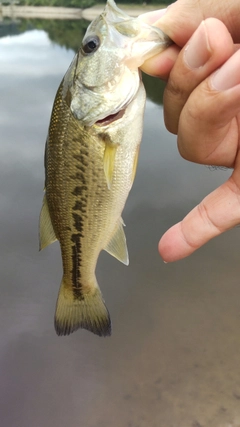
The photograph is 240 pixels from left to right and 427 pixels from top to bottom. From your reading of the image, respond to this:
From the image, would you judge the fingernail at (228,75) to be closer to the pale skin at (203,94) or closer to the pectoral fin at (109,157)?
the pale skin at (203,94)

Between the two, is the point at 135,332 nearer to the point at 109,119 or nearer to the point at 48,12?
the point at 109,119

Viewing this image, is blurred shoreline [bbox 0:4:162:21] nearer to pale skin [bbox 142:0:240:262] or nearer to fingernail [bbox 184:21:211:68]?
pale skin [bbox 142:0:240:262]

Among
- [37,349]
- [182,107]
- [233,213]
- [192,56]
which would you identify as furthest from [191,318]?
[192,56]

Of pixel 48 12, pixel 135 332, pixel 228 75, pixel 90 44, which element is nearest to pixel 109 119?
pixel 90 44

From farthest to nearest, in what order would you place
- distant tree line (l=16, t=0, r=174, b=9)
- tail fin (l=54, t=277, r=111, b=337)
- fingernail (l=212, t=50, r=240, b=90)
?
Answer: distant tree line (l=16, t=0, r=174, b=9) → tail fin (l=54, t=277, r=111, b=337) → fingernail (l=212, t=50, r=240, b=90)

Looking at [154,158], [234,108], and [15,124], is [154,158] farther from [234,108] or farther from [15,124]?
[234,108]

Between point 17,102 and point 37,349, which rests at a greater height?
point 37,349

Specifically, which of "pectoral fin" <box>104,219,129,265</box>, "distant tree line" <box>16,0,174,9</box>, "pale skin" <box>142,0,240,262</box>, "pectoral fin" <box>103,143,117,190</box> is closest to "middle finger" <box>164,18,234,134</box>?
"pale skin" <box>142,0,240,262</box>
